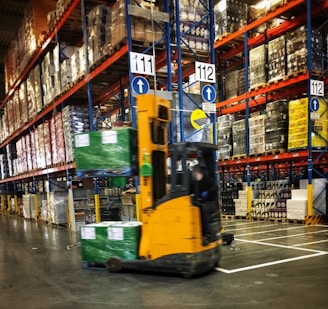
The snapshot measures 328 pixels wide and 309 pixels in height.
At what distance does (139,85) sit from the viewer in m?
6.81

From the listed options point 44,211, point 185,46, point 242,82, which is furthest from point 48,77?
point 242,82

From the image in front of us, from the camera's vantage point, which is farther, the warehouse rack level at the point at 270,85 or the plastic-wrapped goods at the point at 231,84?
the plastic-wrapped goods at the point at 231,84

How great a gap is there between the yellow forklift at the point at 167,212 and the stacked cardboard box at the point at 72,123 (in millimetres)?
5722

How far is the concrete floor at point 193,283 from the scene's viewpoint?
3.71 meters

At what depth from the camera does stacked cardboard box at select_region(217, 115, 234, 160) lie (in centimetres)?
1159

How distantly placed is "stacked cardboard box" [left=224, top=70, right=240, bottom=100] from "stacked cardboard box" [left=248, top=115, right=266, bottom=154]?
2.03 metres

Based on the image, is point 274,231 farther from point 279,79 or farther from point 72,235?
point 72,235

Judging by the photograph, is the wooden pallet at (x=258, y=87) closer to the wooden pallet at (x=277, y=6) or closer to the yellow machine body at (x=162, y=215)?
the wooden pallet at (x=277, y=6)

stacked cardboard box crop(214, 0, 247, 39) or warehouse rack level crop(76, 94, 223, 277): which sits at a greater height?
stacked cardboard box crop(214, 0, 247, 39)

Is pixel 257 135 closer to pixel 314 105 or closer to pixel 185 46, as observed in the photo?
pixel 314 105

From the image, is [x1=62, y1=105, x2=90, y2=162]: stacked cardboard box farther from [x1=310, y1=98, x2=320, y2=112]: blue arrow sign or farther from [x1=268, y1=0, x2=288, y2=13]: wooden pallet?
[x1=310, y1=98, x2=320, y2=112]: blue arrow sign

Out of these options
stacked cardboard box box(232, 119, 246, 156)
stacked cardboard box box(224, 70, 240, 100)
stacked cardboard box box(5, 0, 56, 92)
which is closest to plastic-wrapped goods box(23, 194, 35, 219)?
stacked cardboard box box(5, 0, 56, 92)

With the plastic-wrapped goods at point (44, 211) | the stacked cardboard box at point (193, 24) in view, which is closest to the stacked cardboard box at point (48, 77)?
the plastic-wrapped goods at point (44, 211)

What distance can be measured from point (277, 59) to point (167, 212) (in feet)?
23.7
